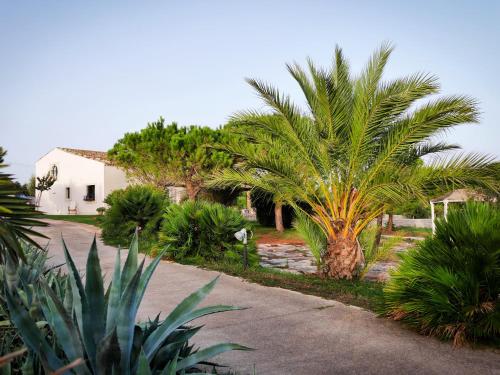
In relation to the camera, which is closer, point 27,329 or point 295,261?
point 27,329

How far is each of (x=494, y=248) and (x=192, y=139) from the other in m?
16.8

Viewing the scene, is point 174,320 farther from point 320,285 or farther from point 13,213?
point 320,285

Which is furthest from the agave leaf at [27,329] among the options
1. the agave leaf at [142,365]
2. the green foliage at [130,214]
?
the green foliage at [130,214]

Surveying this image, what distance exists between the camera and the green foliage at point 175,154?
20.2m

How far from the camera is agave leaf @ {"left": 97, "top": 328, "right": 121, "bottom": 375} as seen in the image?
1.97 meters

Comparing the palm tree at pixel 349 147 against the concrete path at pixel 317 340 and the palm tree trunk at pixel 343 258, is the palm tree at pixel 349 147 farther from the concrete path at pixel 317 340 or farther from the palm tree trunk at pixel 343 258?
the concrete path at pixel 317 340

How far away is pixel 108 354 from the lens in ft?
6.59

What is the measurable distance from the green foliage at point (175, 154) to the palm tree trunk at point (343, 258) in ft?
38.4

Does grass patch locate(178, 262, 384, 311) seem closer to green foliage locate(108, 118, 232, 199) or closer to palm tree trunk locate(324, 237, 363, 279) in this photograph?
palm tree trunk locate(324, 237, 363, 279)

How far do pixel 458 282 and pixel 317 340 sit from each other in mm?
1535

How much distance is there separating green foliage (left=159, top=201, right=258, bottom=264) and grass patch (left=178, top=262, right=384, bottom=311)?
1181 mm

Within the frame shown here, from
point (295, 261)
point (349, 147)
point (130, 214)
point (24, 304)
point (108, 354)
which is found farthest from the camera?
point (130, 214)

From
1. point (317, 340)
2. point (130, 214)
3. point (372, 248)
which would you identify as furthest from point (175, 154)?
point (317, 340)

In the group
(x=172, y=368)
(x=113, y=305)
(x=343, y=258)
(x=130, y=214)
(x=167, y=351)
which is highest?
(x=130, y=214)
